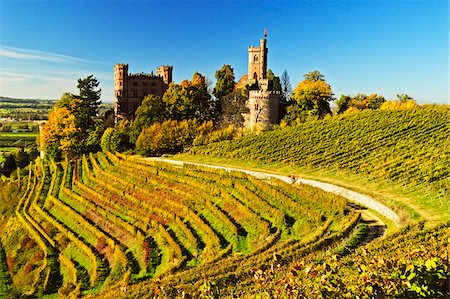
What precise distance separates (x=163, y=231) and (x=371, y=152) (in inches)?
829

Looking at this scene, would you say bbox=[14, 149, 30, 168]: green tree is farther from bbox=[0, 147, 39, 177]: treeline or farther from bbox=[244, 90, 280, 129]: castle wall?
bbox=[244, 90, 280, 129]: castle wall

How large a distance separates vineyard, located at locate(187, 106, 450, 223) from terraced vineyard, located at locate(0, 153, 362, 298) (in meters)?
4.82

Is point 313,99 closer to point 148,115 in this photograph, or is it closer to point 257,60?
point 257,60

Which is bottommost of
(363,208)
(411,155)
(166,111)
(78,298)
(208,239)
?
(78,298)

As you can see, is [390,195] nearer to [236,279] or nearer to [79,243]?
[236,279]

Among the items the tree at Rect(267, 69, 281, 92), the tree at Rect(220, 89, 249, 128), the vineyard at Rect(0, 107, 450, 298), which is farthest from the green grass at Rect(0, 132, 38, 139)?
the tree at Rect(267, 69, 281, 92)

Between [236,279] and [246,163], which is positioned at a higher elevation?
[246,163]

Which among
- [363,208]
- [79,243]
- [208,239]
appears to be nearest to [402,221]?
[363,208]

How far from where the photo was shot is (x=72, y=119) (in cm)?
5491

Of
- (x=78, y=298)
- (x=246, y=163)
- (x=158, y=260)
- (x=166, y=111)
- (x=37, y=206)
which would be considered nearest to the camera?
(x=78, y=298)

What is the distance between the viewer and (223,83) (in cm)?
6425

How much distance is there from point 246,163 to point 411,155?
1444cm

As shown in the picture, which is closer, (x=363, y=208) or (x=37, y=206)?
(x=363, y=208)

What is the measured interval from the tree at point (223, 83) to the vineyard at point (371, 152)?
49.9 ft
